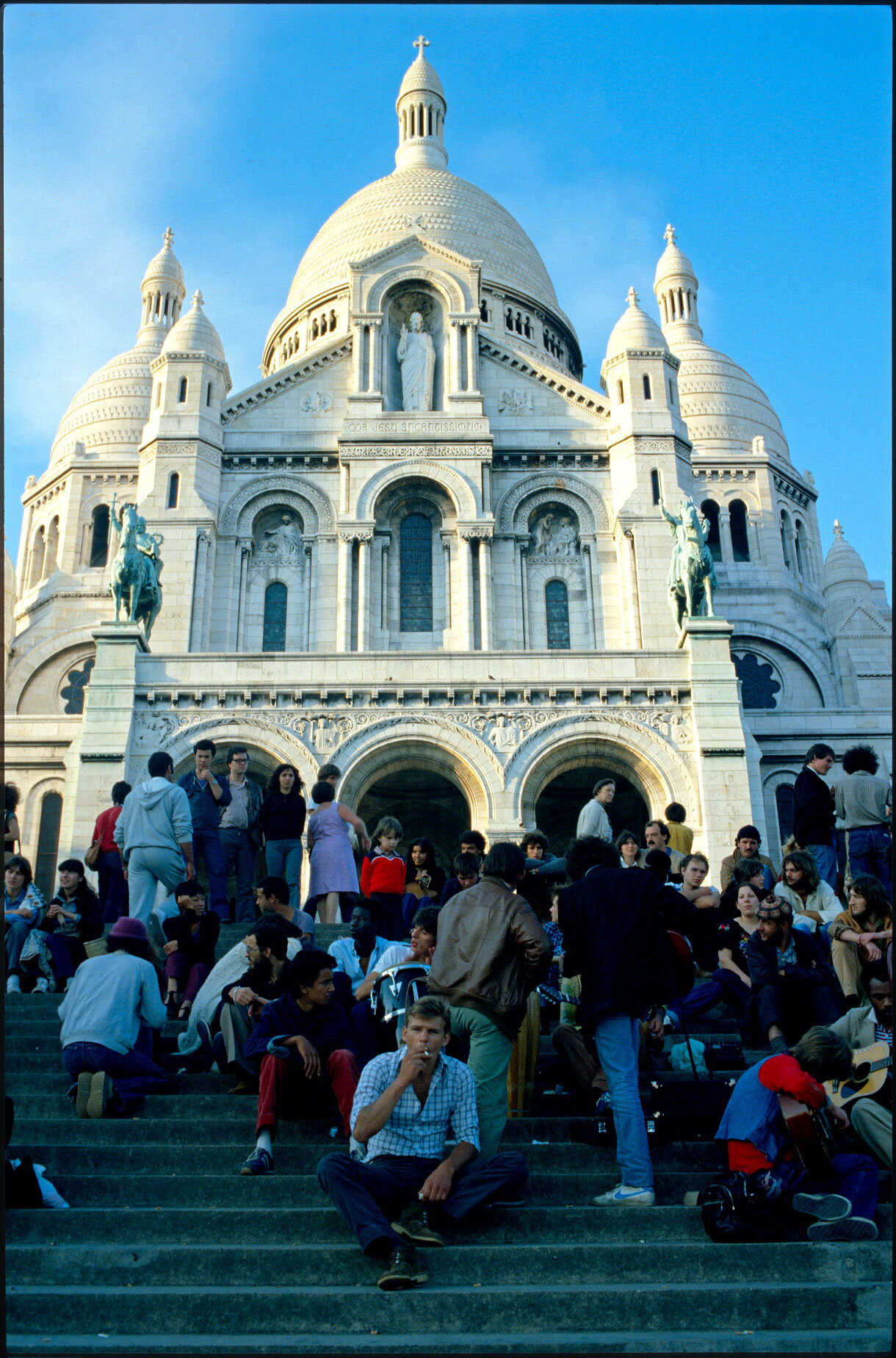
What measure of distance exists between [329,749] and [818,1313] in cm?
1592

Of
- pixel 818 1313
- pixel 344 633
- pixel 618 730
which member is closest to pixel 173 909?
pixel 818 1313

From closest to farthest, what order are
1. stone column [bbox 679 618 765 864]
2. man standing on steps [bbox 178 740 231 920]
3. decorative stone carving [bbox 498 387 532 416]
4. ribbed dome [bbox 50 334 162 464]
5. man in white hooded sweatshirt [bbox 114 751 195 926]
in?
man in white hooded sweatshirt [bbox 114 751 195 926] → man standing on steps [bbox 178 740 231 920] → stone column [bbox 679 618 765 864] → decorative stone carving [bbox 498 387 532 416] → ribbed dome [bbox 50 334 162 464]

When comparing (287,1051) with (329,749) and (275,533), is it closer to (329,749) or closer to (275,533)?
(329,749)

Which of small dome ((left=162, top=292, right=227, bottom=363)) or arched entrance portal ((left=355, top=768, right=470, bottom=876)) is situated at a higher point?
small dome ((left=162, top=292, right=227, bottom=363))

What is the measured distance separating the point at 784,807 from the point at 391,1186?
21.3 metres

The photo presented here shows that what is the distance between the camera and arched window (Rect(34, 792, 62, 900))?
1016 inches

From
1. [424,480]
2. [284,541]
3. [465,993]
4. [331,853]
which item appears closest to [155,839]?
[331,853]

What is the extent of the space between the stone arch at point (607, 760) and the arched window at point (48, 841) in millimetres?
10277

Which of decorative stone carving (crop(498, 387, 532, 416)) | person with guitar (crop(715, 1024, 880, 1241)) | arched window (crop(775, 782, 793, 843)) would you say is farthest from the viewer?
decorative stone carving (crop(498, 387, 532, 416))

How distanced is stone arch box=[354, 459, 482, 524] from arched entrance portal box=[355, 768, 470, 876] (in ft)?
22.1

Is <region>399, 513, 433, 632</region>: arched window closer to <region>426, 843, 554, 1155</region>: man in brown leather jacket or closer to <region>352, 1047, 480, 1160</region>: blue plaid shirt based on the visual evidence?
<region>426, 843, 554, 1155</region>: man in brown leather jacket

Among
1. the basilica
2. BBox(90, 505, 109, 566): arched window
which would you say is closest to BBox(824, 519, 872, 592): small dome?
the basilica

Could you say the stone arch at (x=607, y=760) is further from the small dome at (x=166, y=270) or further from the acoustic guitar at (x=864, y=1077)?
the small dome at (x=166, y=270)

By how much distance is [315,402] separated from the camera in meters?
30.6
